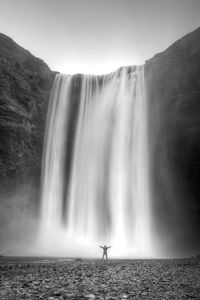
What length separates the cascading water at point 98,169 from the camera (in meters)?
32.4

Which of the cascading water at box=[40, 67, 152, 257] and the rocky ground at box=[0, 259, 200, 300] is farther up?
the cascading water at box=[40, 67, 152, 257]

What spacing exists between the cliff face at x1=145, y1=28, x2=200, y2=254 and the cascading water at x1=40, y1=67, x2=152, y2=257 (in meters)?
1.68

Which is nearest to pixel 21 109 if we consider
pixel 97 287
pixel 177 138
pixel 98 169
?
pixel 98 169

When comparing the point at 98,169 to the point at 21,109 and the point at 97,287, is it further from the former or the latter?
the point at 97,287

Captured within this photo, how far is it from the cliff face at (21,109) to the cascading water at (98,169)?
1.56 metres

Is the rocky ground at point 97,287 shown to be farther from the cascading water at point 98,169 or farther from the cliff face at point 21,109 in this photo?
the cliff face at point 21,109

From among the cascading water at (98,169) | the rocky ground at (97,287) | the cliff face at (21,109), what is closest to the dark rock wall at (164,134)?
the cliff face at (21,109)

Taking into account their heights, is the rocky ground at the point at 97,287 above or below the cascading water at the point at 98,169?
below

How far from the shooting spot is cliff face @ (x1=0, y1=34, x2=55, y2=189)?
1364 inches

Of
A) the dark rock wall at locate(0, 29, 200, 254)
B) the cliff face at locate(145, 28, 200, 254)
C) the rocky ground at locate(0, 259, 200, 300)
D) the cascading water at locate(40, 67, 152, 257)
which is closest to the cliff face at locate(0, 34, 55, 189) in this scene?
the dark rock wall at locate(0, 29, 200, 254)

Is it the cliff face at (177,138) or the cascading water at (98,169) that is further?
the cliff face at (177,138)

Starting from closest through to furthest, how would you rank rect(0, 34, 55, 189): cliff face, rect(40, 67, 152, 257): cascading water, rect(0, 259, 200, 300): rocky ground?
rect(0, 259, 200, 300): rocky ground, rect(40, 67, 152, 257): cascading water, rect(0, 34, 55, 189): cliff face

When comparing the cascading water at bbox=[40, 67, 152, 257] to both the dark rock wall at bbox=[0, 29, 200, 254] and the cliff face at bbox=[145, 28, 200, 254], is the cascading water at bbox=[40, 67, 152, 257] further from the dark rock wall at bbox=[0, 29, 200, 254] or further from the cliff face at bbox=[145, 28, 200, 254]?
the cliff face at bbox=[145, 28, 200, 254]

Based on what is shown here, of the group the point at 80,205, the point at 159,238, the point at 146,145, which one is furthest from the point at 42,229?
the point at 146,145
